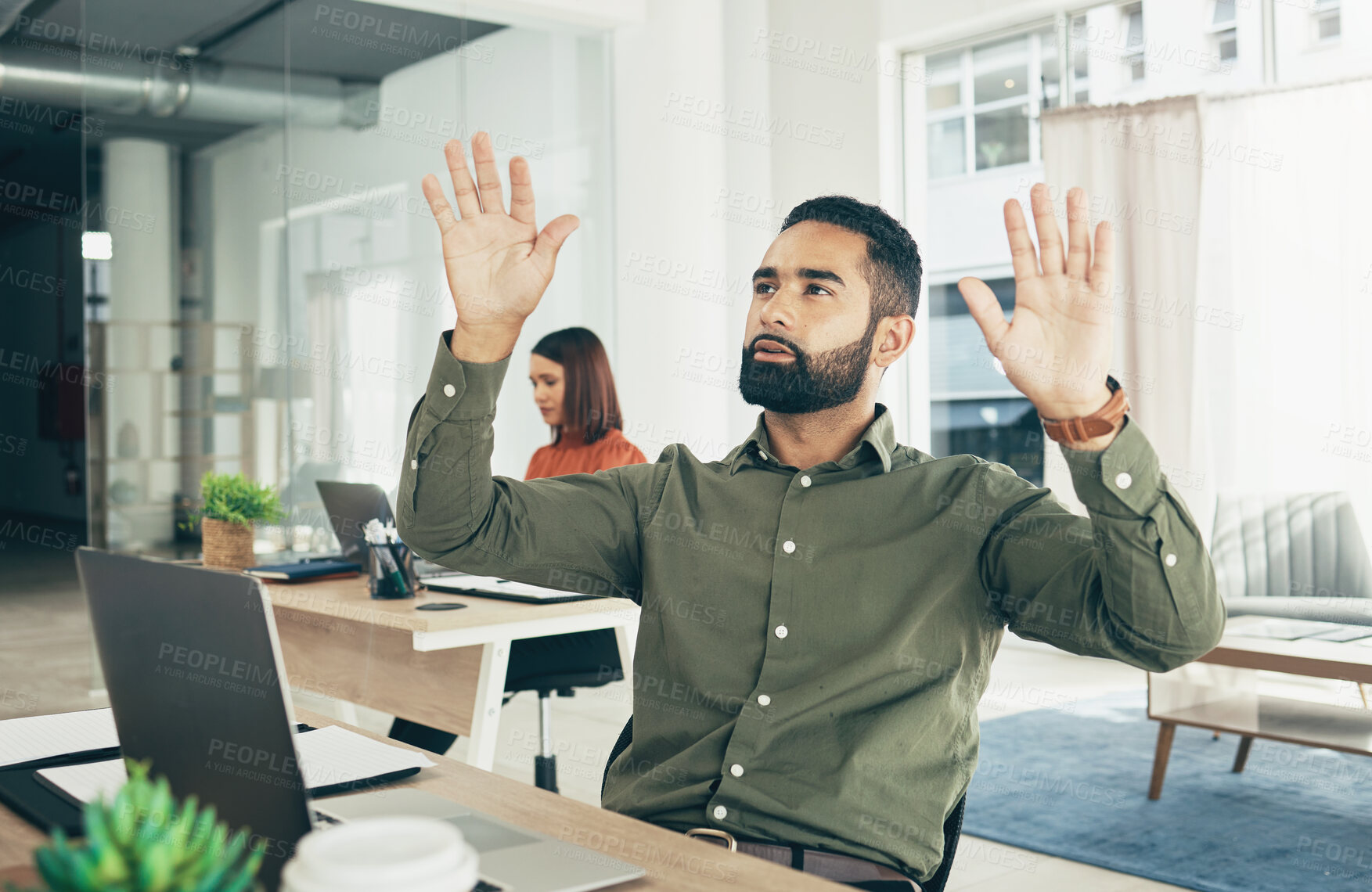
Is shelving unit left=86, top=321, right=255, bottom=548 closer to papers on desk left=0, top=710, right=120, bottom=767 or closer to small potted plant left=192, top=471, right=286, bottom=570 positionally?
small potted plant left=192, top=471, right=286, bottom=570

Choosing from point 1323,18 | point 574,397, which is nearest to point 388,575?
point 574,397

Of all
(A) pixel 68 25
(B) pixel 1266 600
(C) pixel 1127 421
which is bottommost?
→ (B) pixel 1266 600

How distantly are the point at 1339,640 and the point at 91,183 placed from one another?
466cm

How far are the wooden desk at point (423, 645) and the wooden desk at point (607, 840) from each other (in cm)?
125

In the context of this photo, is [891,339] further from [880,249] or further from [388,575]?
[388,575]

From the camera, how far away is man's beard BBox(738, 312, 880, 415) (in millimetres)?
1518

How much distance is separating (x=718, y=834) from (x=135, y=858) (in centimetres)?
88

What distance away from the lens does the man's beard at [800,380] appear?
1.52 metres

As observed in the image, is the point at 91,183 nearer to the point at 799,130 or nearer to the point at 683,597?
the point at 799,130

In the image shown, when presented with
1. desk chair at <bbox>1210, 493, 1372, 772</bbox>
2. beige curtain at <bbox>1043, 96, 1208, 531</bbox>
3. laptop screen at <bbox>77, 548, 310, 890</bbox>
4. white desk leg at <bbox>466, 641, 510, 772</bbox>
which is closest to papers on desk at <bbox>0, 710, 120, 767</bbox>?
laptop screen at <bbox>77, 548, 310, 890</bbox>

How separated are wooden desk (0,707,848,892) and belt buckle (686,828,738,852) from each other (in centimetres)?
25

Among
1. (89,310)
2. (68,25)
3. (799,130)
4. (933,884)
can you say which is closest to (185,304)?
(89,310)

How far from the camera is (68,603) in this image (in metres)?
7.49

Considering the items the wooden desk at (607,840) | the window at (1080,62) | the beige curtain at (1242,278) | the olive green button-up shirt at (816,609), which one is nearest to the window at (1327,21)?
the beige curtain at (1242,278)
